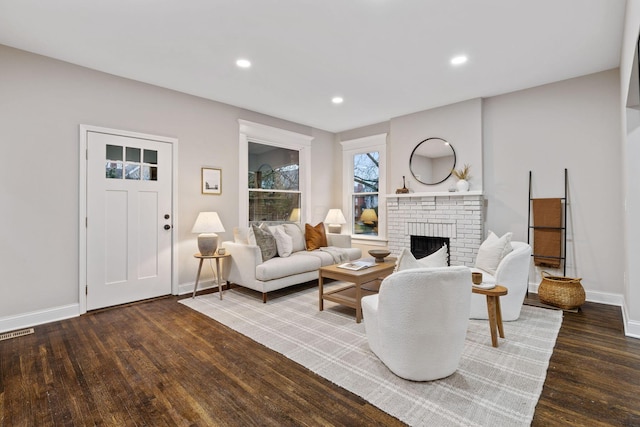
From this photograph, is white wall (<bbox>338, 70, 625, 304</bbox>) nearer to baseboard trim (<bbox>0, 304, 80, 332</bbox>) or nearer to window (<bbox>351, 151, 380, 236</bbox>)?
window (<bbox>351, 151, 380, 236</bbox>)

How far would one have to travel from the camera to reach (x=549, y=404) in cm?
175

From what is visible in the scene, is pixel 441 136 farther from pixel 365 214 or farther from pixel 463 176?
pixel 365 214

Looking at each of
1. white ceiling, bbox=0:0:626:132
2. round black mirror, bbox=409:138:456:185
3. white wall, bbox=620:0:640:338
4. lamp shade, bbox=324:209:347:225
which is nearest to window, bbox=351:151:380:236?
lamp shade, bbox=324:209:347:225

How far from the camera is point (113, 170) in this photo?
3539mm

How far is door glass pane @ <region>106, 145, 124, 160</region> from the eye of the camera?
3514mm

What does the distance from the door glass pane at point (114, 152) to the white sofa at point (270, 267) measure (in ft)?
5.35

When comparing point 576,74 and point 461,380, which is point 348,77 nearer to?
point 576,74

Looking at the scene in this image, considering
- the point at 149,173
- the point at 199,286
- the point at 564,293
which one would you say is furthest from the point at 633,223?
the point at 149,173

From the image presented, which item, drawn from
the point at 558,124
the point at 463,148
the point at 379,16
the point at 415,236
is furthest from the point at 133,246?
the point at 558,124

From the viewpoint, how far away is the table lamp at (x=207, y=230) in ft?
12.7

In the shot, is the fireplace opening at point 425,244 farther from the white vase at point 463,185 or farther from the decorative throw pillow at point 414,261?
the decorative throw pillow at point 414,261

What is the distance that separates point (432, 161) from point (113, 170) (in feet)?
14.3

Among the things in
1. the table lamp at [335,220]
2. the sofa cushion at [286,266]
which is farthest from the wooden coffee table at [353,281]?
the table lamp at [335,220]

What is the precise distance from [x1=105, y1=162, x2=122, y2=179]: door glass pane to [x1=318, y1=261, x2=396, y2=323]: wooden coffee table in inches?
102
